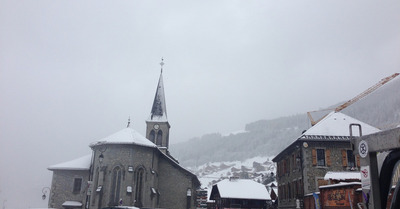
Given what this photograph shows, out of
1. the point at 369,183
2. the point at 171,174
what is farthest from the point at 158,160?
the point at 369,183

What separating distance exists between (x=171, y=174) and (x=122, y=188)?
8.30 meters

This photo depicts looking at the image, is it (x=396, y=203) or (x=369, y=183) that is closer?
(x=396, y=203)

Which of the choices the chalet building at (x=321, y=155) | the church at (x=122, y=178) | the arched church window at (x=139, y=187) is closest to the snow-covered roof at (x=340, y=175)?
the chalet building at (x=321, y=155)

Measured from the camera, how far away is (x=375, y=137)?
5.04m

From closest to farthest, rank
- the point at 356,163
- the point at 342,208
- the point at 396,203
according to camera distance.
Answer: the point at 396,203 < the point at 342,208 < the point at 356,163

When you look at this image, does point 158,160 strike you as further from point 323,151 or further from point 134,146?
point 323,151

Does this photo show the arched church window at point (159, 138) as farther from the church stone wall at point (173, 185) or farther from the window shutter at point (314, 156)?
the window shutter at point (314, 156)

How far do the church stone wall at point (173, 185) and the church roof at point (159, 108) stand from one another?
1124 cm

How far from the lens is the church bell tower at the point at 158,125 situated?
4797 centimetres

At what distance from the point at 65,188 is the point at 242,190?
77.8ft

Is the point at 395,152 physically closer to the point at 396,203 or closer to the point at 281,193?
the point at 396,203

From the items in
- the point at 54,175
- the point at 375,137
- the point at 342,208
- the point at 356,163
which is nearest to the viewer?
the point at 375,137

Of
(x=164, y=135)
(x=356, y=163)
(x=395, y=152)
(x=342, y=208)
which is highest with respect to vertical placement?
(x=164, y=135)

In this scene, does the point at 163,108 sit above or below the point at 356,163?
above
